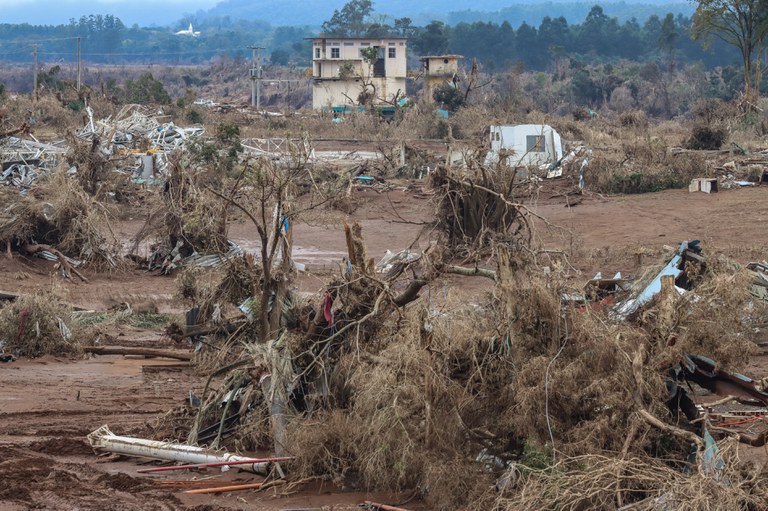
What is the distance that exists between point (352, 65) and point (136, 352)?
48.5 metres

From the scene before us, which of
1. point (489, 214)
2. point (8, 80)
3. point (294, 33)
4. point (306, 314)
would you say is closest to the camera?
point (306, 314)

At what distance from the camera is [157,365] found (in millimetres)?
12969

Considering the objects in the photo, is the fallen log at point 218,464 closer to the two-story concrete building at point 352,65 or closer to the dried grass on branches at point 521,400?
the dried grass on branches at point 521,400

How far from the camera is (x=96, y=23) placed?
163 meters

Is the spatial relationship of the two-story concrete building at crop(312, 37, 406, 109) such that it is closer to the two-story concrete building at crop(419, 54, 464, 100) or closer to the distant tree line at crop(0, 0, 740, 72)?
the two-story concrete building at crop(419, 54, 464, 100)

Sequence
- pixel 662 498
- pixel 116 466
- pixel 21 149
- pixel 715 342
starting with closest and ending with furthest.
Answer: pixel 662 498
pixel 715 342
pixel 116 466
pixel 21 149

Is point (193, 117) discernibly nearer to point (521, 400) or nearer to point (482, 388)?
point (482, 388)

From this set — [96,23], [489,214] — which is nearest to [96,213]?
[489,214]

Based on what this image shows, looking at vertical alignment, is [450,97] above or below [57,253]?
above

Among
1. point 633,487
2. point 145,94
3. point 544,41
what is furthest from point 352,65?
point 633,487

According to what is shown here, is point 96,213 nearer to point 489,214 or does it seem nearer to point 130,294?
point 130,294

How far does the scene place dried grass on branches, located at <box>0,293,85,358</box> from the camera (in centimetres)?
1332

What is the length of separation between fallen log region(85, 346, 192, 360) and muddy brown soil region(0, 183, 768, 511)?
116mm

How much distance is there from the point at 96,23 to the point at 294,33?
Result: 4278cm
